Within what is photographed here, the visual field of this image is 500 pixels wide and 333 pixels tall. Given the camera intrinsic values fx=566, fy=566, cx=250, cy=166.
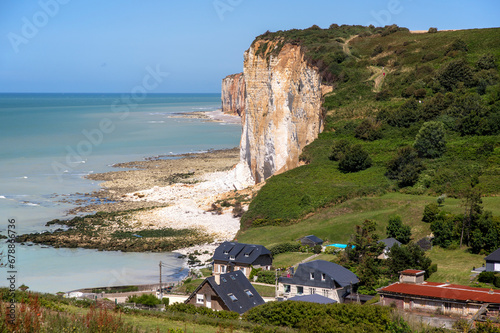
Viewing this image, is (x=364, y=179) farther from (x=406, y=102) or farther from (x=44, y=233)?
(x=44, y=233)

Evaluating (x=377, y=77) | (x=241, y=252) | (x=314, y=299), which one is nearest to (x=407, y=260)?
(x=314, y=299)

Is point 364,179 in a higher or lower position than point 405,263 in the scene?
higher

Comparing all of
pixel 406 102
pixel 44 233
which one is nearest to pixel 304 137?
pixel 406 102

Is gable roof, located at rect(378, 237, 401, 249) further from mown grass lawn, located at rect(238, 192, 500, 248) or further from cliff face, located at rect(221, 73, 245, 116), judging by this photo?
cliff face, located at rect(221, 73, 245, 116)

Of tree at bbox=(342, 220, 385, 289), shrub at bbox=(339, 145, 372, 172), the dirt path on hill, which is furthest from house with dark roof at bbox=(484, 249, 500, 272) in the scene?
the dirt path on hill

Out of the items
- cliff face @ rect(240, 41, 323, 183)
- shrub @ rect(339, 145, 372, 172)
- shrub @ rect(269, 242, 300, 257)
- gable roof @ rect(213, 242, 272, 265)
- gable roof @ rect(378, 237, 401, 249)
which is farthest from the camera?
cliff face @ rect(240, 41, 323, 183)

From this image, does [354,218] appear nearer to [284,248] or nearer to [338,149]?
[284,248]
